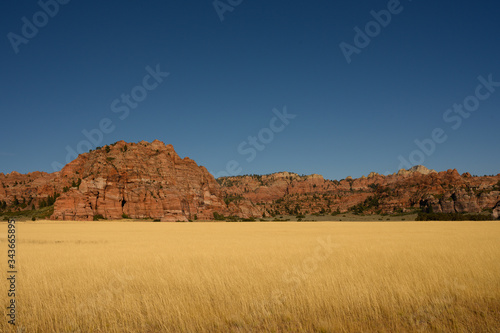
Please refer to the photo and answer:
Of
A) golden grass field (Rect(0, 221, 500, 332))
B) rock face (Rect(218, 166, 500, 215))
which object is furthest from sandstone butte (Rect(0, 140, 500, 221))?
golden grass field (Rect(0, 221, 500, 332))

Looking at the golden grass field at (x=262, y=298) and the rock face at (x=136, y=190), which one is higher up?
the rock face at (x=136, y=190)

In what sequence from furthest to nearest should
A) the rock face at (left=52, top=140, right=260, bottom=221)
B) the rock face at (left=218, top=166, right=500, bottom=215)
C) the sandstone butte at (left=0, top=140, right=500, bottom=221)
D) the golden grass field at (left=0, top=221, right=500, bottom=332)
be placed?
the rock face at (left=52, top=140, right=260, bottom=221)
the sandstone butte at (left=0, top=140, right=500, bottom=221)
the rock face at (left=218, top=166, right=500, bottom=215)
the golden grass field at (left=0, top=221, right=500, bottom=332)

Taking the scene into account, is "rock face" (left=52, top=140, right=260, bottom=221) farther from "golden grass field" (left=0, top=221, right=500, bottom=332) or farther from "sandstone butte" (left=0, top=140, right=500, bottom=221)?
"golden grass field" (left=0, top=221, right=500, bottom=332)

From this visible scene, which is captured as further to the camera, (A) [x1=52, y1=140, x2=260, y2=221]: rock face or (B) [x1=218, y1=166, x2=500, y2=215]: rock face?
(A) [x1=52, y1=140, x2=260, y2=221]: rock face

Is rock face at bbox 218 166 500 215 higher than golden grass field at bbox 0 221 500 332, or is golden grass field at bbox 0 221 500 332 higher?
rock face at bbox 218 166 500 215

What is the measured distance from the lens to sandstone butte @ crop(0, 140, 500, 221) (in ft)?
393

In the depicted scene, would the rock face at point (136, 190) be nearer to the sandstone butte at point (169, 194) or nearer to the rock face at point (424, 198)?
the sandstone butte at point (169, 194)

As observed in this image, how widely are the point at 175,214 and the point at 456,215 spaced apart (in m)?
100

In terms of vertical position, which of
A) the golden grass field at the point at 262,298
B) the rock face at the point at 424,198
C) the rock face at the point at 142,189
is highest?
the rock face at the point at 142,189

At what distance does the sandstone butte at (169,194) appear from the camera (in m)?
120

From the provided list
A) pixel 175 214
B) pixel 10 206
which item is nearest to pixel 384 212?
pixel 175 214

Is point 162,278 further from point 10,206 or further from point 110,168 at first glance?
point 10,206

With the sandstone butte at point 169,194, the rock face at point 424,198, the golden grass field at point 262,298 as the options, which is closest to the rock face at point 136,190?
the sandstone butte at point 169,194

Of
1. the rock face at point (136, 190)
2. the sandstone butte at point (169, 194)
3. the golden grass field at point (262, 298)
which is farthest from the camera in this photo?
the rock face at point (136, 190)
